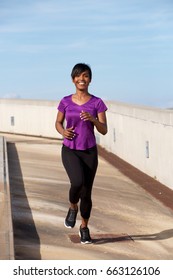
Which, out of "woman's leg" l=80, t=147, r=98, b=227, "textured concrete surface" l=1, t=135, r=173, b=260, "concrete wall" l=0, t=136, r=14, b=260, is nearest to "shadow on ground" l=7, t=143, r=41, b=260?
"textured concrete surface" l=1, t=135, r=173, b=260

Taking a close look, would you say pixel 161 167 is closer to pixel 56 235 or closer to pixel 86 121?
pixel 56 235

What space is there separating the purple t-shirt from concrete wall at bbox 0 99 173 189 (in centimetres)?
609

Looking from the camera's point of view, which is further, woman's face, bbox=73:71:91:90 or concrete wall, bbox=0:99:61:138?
concrete wall, bbox=0:99:61:138

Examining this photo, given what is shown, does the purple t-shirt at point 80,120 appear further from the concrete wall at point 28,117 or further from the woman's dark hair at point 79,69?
the concrete wall at point 28,117

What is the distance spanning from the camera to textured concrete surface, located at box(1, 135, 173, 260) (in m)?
8.05

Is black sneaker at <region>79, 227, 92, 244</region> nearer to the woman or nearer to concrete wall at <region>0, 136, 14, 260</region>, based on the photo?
the woman

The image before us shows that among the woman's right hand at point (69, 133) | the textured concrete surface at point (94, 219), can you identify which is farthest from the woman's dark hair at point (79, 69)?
the textured concrete surface at point (94, 219)

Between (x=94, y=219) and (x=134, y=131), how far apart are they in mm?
7405

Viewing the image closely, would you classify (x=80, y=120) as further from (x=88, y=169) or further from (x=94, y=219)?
(x=94, y=219)

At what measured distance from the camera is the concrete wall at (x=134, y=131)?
1425 cm

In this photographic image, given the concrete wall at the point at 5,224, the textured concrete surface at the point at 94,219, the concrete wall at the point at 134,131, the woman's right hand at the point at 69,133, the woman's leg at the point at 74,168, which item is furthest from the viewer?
the concrete wall at the point at 134,131

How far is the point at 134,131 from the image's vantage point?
56.2ft

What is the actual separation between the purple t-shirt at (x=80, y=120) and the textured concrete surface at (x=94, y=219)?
47.4 inches

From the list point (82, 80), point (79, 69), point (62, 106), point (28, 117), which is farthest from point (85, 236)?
point (28, 117)
